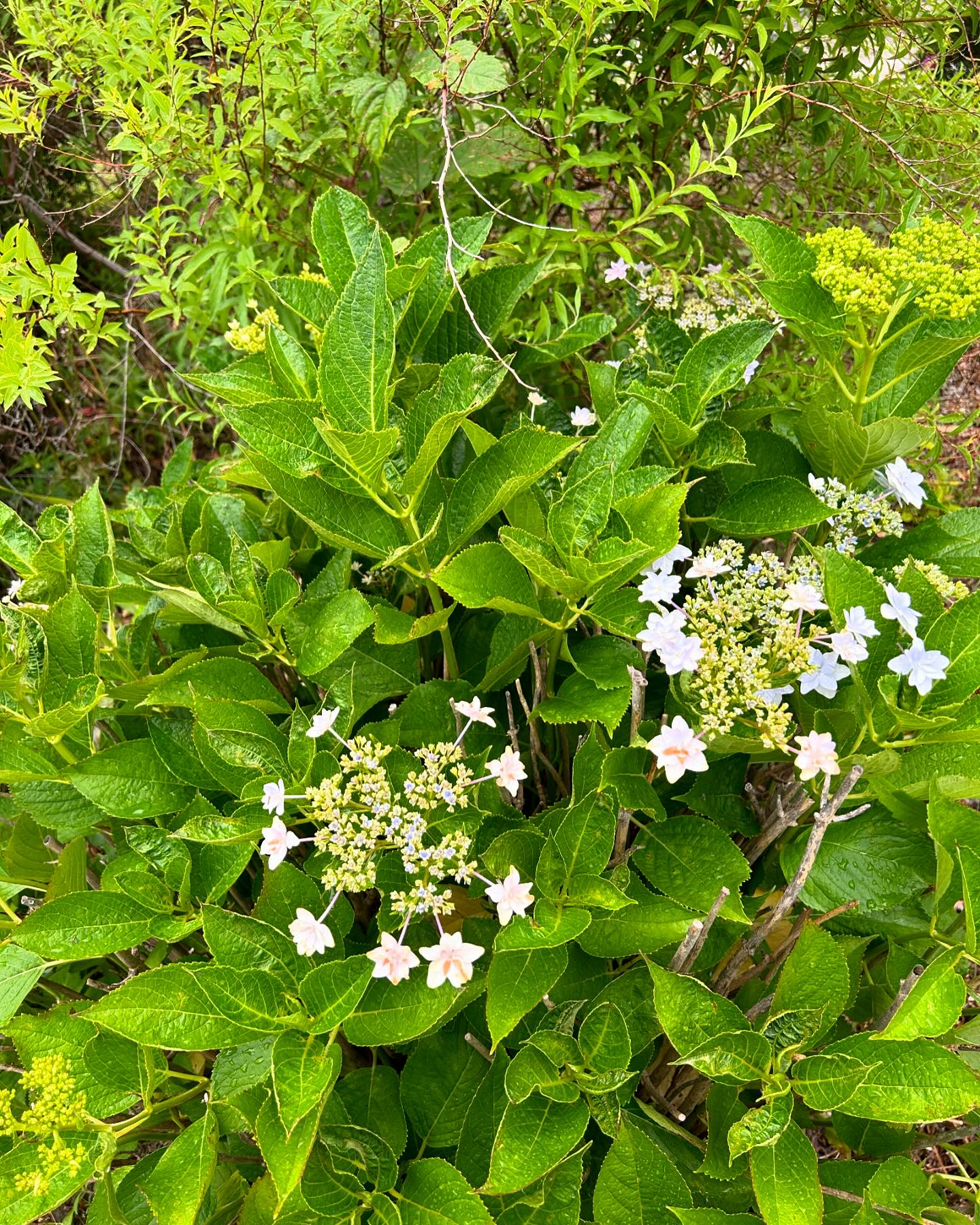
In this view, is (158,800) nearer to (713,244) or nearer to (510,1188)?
(510,1188)

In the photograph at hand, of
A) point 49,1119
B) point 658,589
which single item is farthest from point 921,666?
point 49,1119

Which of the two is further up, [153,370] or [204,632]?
[204,632]

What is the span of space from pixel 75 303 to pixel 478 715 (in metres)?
1.14

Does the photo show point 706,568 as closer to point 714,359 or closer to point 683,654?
point 683,654

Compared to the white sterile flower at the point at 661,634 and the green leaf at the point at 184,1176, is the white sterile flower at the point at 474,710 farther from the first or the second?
the green leaf at the point at 184,1176

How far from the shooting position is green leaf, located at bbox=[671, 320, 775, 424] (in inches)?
46.8

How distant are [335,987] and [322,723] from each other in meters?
0.28

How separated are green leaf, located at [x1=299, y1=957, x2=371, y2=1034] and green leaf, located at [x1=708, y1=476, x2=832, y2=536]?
0.72m

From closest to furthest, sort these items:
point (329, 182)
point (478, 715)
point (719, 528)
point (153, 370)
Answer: point (478, 715) → point (719, 528) → point (329, 182) → point (153, 370)

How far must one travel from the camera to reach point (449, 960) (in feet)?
3.11

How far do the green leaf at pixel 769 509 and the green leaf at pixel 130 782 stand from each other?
801 millimetres

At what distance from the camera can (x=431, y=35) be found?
167cm

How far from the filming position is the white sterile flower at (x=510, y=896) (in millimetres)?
953

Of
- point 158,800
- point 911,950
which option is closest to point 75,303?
point 158,800
